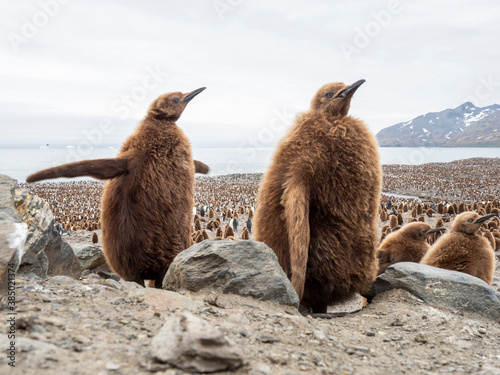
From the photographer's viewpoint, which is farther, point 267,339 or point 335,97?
point 335,97

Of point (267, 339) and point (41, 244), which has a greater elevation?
point (41, 244)

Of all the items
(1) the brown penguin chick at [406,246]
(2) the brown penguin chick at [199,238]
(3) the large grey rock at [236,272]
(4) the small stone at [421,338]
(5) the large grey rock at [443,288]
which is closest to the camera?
(4) the small stone at [421,338]

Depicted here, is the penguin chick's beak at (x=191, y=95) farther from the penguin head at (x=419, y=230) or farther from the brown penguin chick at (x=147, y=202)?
the penguin head at (x=419, y=230)

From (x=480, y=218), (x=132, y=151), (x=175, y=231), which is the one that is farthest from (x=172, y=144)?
(x=480, y=218)

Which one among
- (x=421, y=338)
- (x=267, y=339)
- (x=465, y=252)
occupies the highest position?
(x=267, y=339)

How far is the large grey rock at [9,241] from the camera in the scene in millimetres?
2514

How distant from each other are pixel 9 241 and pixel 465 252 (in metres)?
5.09

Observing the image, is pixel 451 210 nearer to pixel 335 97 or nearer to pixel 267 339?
pixel 335 97

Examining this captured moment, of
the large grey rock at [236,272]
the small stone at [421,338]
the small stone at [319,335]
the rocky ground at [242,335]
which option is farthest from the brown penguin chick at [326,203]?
the small stone at [421,338]

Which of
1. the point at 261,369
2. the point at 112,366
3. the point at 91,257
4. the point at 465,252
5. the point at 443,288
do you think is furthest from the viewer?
the point at 91,257

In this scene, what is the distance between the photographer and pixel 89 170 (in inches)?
152

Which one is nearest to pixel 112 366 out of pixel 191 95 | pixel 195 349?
pixel 195 349

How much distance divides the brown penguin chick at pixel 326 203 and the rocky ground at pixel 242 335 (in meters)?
0.39

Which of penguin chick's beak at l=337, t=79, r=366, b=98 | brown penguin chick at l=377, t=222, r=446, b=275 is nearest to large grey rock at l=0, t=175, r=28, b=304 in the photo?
penguin chick's beak at l=337, t=79, r=366, b=98
